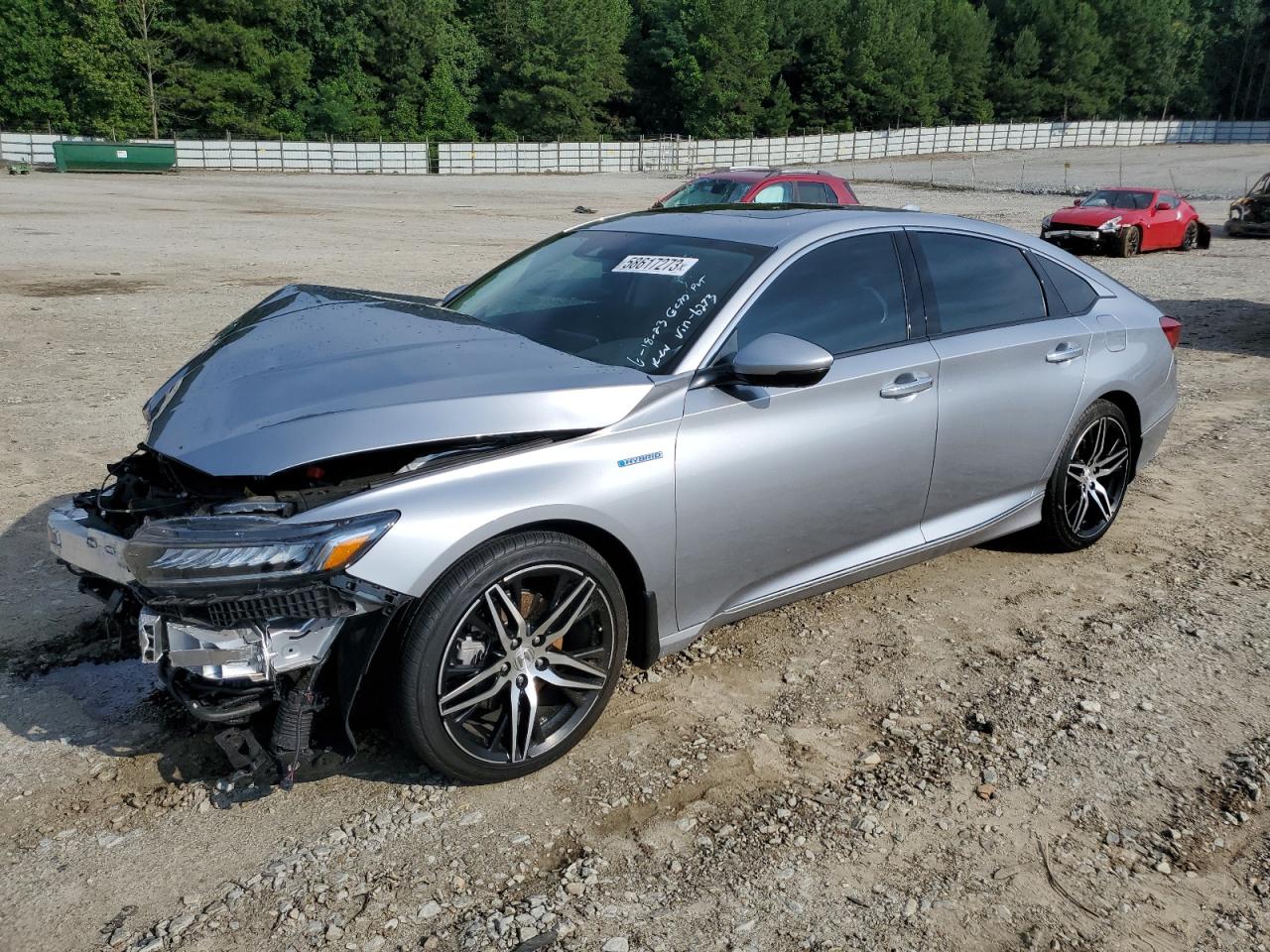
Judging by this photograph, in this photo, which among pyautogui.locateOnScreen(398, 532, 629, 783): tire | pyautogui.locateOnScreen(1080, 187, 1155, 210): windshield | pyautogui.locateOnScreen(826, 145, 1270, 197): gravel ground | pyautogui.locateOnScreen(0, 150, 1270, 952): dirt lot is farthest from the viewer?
pyautogui.locateOnScreen(826, 145, 1270, 197): gravel ground

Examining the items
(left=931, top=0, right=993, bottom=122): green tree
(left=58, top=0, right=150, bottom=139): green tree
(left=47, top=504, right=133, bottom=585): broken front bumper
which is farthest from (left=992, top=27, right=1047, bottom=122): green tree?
(left=47, top=504, right=133, bottom=585): broken front bumper

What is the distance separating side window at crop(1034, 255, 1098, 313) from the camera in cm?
514

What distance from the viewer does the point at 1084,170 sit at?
64375 millimetres

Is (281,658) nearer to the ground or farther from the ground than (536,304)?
nearer to the ground

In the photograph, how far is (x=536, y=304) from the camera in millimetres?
4332

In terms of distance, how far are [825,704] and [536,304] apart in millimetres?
1921

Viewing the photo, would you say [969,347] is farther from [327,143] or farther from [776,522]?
[327,143]

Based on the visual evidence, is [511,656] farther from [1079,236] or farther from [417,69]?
[417,69]

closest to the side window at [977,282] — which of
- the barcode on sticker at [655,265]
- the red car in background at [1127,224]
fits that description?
the barcode on sticker at [655,265]

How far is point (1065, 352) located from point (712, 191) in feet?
40.7

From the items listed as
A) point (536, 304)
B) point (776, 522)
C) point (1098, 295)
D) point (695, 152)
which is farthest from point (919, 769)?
point (695, 152)

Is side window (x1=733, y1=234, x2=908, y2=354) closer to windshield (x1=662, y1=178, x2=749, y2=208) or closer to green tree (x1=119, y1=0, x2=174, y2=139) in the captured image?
windshield (x1=662, y1=178, x2=749, y2=208)

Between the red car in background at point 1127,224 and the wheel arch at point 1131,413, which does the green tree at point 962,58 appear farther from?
the wheel arch at point 1131,413

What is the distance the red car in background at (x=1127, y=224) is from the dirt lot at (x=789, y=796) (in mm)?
16603
